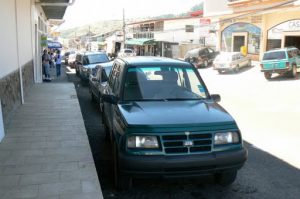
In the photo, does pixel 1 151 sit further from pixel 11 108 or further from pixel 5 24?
pixel 5 24

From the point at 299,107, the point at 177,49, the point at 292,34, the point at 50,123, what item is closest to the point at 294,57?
the point at 292,34

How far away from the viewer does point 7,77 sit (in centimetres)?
824

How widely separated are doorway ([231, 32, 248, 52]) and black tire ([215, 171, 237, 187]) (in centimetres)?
2766

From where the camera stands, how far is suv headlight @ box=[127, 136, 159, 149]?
4398 millimetres

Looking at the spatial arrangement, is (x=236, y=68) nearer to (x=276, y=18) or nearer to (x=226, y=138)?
(x=276, y=18)

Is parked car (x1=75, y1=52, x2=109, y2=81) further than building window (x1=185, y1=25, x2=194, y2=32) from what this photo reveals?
No

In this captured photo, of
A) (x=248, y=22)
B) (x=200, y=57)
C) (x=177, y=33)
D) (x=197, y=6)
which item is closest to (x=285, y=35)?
(x=248, y=22)

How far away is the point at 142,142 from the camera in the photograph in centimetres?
442

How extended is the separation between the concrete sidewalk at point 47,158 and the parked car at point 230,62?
19090 mm

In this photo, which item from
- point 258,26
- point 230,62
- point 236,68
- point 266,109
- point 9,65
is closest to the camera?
point 9,65

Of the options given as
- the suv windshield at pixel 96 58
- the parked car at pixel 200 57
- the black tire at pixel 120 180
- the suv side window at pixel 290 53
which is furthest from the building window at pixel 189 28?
the black tire at pixel 120 180

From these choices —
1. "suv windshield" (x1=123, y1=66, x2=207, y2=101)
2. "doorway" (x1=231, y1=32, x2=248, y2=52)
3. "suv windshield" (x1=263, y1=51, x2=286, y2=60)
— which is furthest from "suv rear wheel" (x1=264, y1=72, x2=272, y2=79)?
"suv windshield" (x1=123, y1=66, x2=207, y2=101)

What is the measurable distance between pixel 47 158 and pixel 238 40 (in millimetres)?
29253

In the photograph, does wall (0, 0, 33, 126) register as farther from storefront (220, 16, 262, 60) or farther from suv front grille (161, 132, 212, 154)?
storefront (220, 16, 262, 60)
